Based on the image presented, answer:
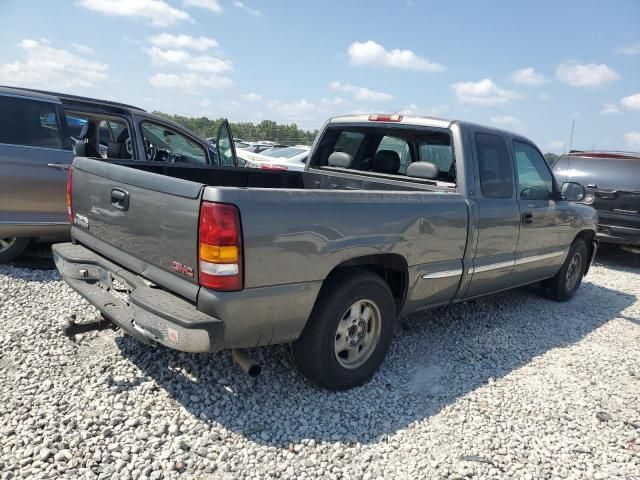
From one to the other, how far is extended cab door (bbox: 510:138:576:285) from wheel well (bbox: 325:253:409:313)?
5.23 ft

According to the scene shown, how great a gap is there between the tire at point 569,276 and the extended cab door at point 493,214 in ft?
5.24

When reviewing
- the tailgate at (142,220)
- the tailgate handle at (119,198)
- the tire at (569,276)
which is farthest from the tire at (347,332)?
the tire at (569,276)

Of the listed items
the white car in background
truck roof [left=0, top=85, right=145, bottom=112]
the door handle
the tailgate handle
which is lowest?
the white car in background

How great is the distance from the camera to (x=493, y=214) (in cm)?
414

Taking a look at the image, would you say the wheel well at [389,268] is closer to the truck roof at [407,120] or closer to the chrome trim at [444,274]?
the chrome trim at [444,274]

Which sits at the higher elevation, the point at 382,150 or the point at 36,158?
the point at 382,150

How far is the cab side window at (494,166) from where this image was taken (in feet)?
13.6

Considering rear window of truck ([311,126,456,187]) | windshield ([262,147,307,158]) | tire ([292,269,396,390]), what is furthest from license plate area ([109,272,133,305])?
windshield ([262,147,307,158])

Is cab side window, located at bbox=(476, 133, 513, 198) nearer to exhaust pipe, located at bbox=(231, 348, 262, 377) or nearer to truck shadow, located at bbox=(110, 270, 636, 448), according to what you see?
truck shadow, located at bbox=(110, 270, 636, 448)

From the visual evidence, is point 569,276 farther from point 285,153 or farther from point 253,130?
point 253,130

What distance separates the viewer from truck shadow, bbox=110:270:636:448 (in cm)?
293

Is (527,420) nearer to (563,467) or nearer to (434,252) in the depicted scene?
(563,467)

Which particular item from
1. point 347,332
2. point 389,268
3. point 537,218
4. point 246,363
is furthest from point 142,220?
point 537,218

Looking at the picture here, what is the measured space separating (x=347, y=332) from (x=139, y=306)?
1349 mm
